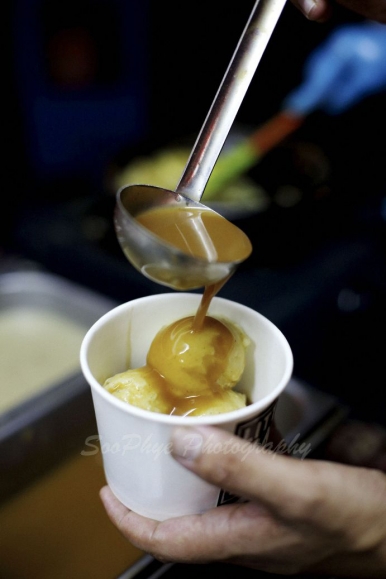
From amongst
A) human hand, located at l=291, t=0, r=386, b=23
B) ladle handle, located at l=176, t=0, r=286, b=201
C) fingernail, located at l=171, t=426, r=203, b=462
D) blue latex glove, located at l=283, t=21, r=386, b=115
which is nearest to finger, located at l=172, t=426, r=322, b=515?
fingernail, located at l=171, t=426, r=203, b=462

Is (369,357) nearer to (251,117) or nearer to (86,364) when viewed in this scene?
(251,117)

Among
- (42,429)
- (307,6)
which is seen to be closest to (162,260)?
(42,429)

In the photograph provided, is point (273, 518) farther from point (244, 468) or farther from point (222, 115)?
point (222, 115)

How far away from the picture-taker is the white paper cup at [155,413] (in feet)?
1.80

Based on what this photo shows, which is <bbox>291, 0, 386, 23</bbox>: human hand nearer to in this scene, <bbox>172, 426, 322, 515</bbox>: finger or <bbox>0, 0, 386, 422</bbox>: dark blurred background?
<bbox>0, 0, 386, 422</bbox>: dark blurred background

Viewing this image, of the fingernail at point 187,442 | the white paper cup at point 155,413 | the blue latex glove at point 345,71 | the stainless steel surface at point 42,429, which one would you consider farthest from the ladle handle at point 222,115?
the blue latex glove at point 345,71

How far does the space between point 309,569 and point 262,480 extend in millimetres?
211

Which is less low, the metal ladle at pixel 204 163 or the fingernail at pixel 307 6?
the fingernail at pixel 307 6

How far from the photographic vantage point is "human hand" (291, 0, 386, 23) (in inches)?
38.0

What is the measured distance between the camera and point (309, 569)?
66 centimetres

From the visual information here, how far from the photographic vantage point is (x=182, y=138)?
184 cm

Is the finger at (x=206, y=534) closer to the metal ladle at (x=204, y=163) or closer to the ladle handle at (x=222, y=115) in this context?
the metal ladle at (x=204, y=163)

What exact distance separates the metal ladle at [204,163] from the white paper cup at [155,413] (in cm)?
10

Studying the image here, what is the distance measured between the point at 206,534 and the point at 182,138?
1.47 metres
